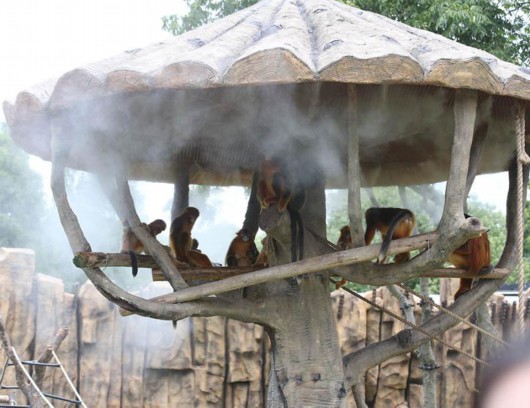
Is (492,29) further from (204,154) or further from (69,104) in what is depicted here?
(69,104)

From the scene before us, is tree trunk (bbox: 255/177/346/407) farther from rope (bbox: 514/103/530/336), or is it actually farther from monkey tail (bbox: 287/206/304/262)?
rope (bbox: 514/103/530/336)

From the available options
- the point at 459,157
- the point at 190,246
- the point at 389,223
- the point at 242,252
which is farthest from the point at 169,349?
the point at 459,157

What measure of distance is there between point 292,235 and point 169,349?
4174 millimetres

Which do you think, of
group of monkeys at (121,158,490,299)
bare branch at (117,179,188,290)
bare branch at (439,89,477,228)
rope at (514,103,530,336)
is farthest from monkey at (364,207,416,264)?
bare branch at (117,179,188,290)

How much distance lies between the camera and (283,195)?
3.80 m

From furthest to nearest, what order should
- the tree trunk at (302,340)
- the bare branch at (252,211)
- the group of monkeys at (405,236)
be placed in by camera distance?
the bare branch at (252,211), the group of monkeys at (405,236), the tree trunk at (302,340)

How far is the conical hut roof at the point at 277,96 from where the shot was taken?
9.52 ft

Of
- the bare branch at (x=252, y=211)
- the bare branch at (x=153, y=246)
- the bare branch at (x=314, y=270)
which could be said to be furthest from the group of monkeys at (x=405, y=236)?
the bare branch at (x=153, y=246)

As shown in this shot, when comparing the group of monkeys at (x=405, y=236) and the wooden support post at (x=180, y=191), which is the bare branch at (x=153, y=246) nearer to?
the group of monkeys at (x=405, y=236)

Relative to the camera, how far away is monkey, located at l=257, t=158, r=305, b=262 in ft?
12.4

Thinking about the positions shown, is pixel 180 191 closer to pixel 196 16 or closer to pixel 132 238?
pixel 132 238

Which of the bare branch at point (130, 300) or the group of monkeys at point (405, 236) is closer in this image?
the bare branch at point (130, 300)

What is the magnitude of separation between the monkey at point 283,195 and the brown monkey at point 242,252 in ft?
3.05

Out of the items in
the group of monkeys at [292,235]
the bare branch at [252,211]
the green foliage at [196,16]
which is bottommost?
the group of monkeys at [292,235]
